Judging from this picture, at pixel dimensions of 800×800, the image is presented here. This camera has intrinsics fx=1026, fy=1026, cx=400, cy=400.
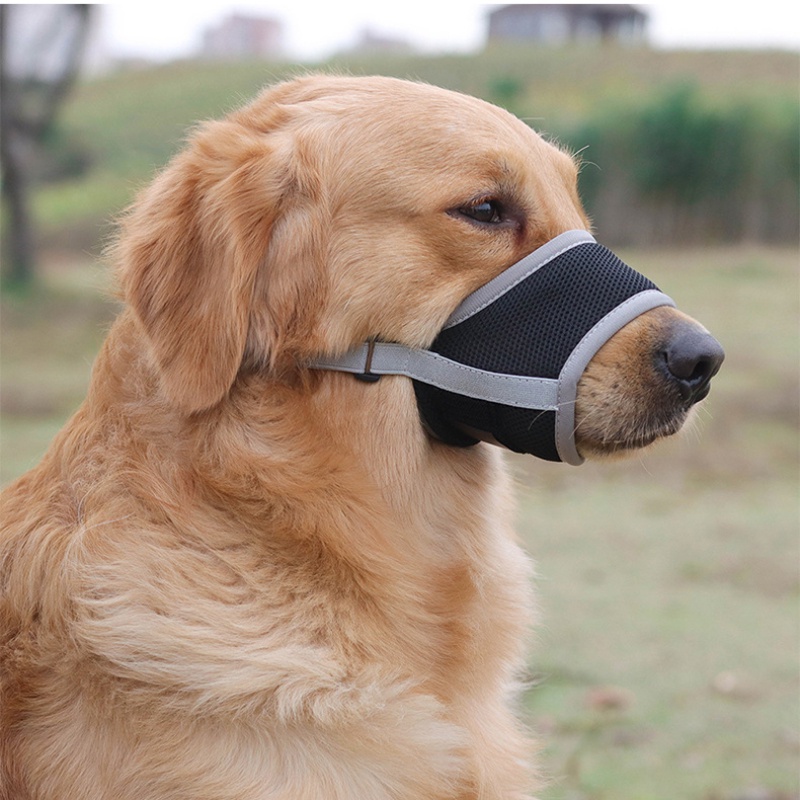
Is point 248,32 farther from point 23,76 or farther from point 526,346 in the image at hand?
point 526,346

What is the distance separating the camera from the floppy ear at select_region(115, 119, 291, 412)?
2.54 metres

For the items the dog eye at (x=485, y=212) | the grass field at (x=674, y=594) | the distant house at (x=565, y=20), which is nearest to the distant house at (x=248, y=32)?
the distant house at (x=565, y=20)

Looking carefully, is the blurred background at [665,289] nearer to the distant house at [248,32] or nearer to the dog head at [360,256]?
the dog head at [360,256]

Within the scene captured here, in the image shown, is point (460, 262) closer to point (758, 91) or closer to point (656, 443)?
point (656, 443)

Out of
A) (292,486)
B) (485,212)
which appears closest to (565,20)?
(485,212)

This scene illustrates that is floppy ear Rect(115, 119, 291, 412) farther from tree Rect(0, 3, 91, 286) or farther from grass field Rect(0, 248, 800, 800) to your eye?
tree Rect(0, 3, 91, 286)

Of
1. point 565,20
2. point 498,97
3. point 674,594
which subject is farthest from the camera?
point 565,20

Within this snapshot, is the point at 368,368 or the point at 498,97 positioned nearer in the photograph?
the point at 368,368

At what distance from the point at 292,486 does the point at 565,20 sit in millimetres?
53206

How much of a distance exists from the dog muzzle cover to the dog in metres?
0.04

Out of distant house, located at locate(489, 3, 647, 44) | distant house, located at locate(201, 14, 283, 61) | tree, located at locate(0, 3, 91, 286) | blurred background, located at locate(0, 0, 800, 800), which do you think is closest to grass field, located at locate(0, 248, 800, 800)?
blurred background, located at locate(0, 0, 800, 800)

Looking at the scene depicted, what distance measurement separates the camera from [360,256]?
8.61ft

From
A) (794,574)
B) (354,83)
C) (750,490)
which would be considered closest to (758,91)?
(750,490)

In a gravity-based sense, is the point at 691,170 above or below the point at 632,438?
below
